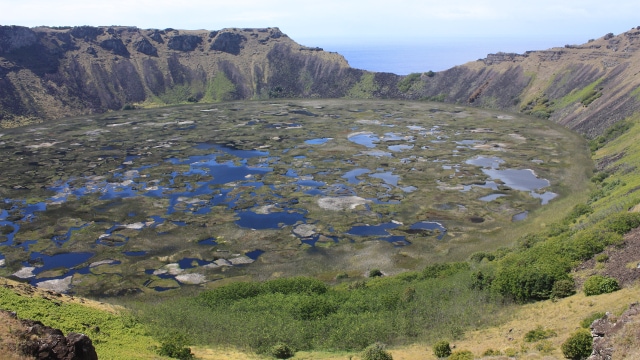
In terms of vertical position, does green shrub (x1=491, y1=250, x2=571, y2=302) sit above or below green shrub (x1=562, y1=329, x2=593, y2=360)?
below

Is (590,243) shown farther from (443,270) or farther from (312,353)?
(312,353)

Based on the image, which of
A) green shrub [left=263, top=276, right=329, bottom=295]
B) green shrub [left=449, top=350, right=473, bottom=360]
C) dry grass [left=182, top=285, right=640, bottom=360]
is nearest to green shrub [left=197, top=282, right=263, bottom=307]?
green shrub [left=263, top=276, right=329, bottom=295]

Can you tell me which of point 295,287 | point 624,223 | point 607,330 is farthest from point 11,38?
point 607,330

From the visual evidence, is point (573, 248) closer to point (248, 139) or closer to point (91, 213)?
point (91, 213)

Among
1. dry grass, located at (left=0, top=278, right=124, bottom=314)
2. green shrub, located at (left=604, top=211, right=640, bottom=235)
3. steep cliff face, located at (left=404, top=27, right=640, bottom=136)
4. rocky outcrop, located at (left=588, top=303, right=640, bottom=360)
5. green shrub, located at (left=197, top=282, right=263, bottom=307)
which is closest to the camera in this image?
rocky outcrop, located at (left=588, top=303, right=640, bottom=360)

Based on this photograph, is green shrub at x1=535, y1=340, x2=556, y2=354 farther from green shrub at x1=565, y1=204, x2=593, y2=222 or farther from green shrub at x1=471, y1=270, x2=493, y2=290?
green shrub at x1=565, y1=204, x2=593, y2=222

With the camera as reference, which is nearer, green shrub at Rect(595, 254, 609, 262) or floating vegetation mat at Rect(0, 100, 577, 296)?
green shrub at Rect(595, 254, 609, 262)

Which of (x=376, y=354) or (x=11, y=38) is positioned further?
(x=11, y=38)

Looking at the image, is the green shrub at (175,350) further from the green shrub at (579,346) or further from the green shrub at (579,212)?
the green shrub at (579,212)
